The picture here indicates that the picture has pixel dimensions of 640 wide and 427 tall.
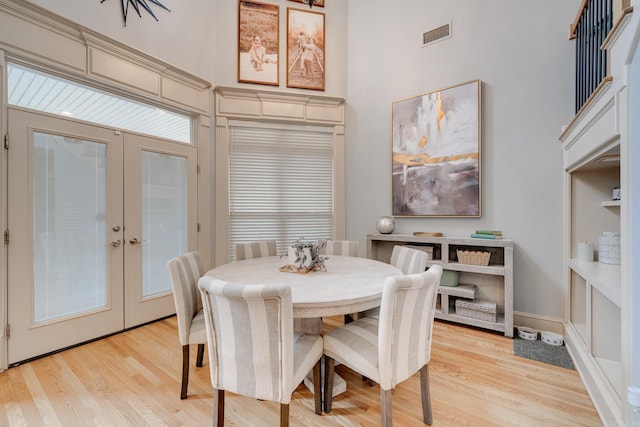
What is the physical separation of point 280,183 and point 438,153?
2.05 m

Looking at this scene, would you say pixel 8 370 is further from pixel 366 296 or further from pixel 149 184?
pixel 366 296

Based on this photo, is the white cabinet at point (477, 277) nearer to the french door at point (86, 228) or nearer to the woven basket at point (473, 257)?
the woven basket at point (473, 257)

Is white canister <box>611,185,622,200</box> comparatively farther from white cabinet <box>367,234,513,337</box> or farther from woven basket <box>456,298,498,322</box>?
woven basket <box>456,298,498,322</box>

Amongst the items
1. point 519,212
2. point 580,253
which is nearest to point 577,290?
point 580,253

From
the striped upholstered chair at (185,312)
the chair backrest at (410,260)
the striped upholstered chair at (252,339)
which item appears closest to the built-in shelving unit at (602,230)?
the chair backrest at (410,260)

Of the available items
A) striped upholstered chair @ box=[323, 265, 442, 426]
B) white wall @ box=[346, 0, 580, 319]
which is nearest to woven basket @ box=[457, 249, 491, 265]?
white wall @ box=[346, 0, 580, 319]

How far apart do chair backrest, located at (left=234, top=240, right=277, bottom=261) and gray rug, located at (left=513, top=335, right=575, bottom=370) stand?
2.44 metres

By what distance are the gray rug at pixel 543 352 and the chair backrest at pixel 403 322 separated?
60.5 inches

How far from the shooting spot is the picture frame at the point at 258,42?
12.4ft

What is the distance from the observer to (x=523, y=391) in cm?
189

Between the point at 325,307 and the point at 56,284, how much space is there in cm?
256

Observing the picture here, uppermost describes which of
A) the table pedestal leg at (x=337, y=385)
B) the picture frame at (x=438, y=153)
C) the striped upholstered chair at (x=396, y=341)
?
the picture frame at (x=438, y=153)

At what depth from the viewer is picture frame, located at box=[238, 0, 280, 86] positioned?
12.4ft

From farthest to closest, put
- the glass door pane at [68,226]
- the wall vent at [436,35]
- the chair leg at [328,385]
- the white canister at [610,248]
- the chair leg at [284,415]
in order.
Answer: the wall vent at [436,35]
the glass door pane at [68,226]
the white canister at [610,248]
the chair leg at [328,385]
the chair leg at [284,415]
